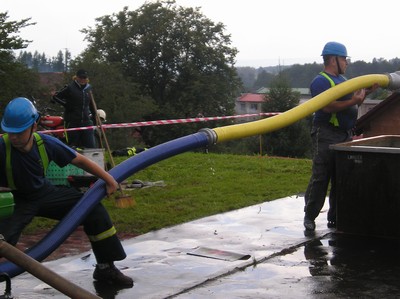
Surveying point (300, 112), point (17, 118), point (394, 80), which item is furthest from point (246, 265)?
point (394, 80)

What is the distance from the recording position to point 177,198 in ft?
33.0

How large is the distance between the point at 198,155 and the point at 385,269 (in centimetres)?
1023

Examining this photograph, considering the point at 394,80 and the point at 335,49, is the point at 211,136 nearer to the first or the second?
the point at 335,49

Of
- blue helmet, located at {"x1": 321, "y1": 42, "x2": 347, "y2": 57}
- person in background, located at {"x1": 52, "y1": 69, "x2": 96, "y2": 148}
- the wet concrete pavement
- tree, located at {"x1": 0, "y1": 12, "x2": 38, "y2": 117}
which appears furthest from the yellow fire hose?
tree, located at {"x1": 0, "y1": 12, "x2": 38, "y2": 117}

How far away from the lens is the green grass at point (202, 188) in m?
8.46

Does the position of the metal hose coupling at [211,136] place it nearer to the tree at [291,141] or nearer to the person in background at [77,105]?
the person in background at [77,105]

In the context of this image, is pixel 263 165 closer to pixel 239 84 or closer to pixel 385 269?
pixel 385 269

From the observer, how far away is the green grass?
8461mm

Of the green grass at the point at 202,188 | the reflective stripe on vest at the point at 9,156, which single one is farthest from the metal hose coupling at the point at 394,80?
the reflective stripe on vest at the point at 9,156

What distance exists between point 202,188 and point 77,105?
9.97ft

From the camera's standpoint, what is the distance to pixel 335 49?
742 cm

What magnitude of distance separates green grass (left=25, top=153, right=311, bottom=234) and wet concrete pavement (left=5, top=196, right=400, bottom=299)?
2.08ft

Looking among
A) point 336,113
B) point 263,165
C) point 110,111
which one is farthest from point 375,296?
point 110,111

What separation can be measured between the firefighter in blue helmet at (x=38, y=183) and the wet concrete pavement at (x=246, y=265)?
32 centimetres
